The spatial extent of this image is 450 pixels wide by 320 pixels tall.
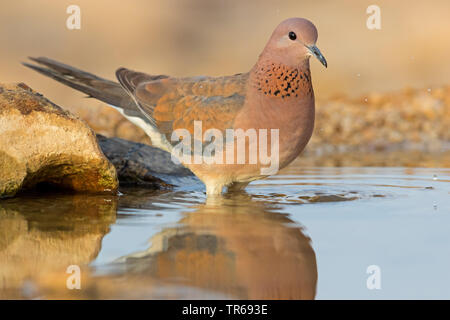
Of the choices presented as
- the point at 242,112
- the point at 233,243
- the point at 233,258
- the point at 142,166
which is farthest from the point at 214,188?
the point at 233,258

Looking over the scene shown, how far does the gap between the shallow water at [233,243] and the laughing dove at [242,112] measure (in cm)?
27

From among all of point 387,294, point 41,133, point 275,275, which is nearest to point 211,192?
point 41,133

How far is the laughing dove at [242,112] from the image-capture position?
15.9 feet

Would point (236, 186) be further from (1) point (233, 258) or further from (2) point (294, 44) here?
(1) point (233, 258)

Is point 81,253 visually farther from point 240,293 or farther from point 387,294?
point 387,294

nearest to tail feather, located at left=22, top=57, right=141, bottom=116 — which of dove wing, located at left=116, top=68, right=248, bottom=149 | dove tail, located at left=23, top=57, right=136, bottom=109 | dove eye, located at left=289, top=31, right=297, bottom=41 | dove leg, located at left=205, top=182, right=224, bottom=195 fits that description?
dove tail, located at left=23, top=57, right=136, bottom=109

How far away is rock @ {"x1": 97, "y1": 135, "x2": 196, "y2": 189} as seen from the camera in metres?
5.89

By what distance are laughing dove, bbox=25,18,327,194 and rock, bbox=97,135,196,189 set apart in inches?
15.4

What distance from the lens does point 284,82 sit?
16.0 ft

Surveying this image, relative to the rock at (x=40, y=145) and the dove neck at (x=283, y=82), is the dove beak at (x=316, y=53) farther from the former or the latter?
the rock at (x=40, y=145)

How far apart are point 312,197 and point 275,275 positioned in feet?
7.13

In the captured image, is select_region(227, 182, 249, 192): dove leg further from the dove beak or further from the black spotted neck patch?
the dove beak

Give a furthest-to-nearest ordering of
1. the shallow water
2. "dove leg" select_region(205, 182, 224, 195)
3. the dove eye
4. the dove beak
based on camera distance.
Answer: "dove leg" select_region(205, 182, 224, 195) < the dove eye < the dove beak < the shallow water

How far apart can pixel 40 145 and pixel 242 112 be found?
1.42 metres
